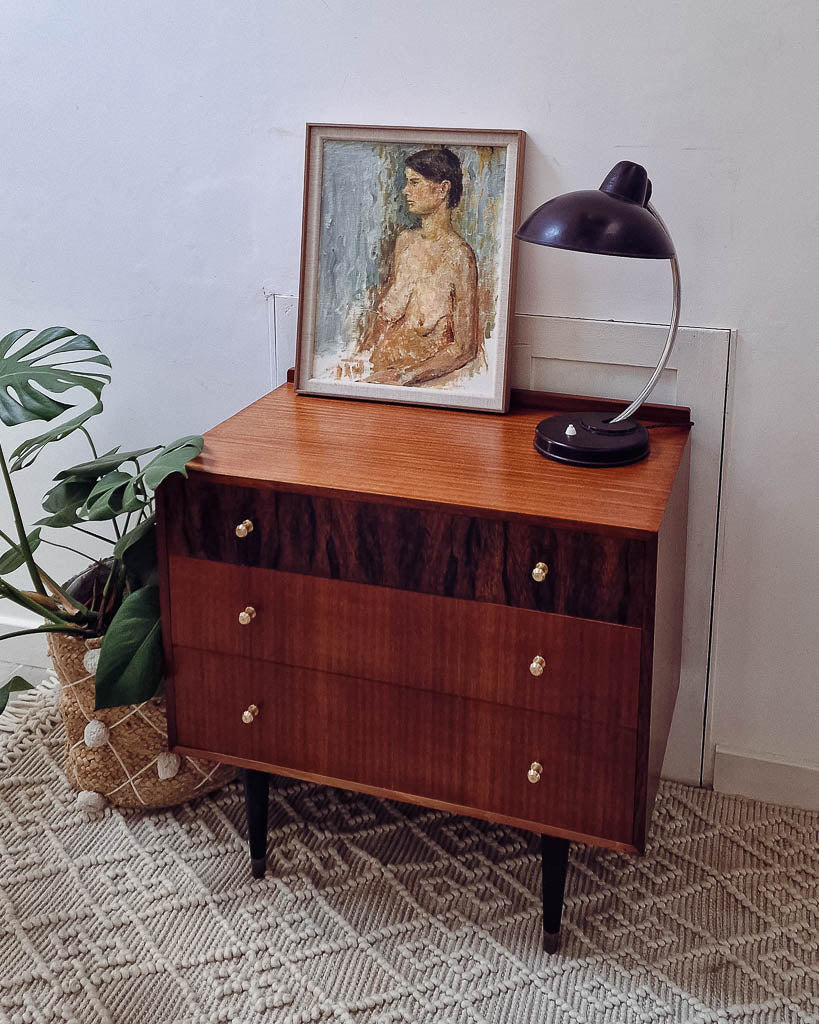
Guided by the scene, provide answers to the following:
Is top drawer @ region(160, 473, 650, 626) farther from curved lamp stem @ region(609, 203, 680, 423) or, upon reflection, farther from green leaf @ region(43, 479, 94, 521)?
curved lamp stem @ region(609, 203, 680, 423)

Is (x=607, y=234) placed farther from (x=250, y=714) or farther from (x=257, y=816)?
(x=257, y=816)

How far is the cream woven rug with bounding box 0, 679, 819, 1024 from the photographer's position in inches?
55.6

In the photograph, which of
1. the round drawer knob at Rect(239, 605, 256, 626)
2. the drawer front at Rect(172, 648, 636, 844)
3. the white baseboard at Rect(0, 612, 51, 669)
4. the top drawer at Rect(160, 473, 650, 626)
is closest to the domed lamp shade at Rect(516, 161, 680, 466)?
the top drawer at Rect(160, 473, 650, 626)

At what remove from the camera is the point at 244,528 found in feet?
4.51

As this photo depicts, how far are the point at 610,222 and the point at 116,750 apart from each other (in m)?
1.18

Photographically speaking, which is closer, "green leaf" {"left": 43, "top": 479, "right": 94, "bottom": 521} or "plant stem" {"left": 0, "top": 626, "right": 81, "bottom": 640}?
"green leaf" {"left": 43, "top": 479, "right": 94, "bottom": 521}

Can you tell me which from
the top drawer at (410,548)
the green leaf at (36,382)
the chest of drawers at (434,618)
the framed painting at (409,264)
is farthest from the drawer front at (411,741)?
the framed painting at (409,264)

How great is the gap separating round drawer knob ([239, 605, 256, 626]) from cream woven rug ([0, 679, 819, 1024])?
481 mm

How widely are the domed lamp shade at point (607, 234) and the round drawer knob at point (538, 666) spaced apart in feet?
0.90

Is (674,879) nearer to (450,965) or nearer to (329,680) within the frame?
(450,965)

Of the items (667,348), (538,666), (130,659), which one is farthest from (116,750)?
(667,348)

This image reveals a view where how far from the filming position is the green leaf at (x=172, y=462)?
4.33 feet

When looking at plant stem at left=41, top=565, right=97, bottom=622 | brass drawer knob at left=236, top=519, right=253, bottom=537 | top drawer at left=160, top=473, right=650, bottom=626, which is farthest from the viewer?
plant stem at left=41, top=565, right=97, bottom=622

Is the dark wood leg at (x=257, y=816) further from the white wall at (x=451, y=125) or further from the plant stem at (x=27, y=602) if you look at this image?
the white wall at (x=451, y=125)
